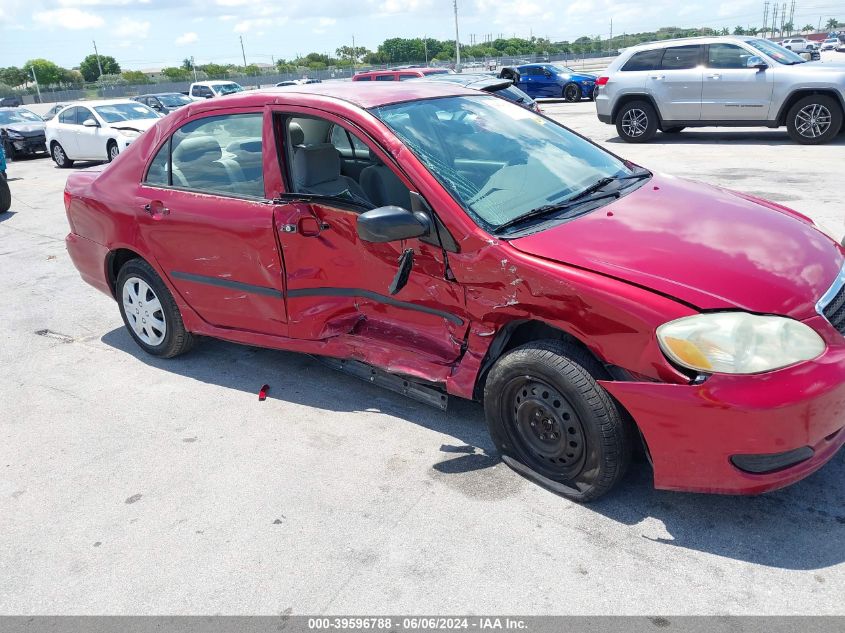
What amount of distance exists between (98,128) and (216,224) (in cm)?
1340

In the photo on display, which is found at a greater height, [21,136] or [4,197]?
[21,136]

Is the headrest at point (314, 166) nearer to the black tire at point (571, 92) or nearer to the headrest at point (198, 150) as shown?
the headrest at point (198, 150)

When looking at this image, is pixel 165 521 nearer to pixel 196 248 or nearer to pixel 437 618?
pixel 437 618

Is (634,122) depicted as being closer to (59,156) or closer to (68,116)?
(68,116)

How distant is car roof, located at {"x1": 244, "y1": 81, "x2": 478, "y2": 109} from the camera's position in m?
3.75

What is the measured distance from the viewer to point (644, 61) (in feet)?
41.7

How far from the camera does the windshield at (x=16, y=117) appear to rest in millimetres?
19719

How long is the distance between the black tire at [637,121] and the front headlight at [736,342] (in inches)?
438

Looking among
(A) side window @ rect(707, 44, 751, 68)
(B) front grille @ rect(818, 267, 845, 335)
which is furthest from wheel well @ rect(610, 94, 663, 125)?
(B) front grille @ rect(818, 267, 845, 335)

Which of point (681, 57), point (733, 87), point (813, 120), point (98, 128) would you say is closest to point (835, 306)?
point (813, 120)

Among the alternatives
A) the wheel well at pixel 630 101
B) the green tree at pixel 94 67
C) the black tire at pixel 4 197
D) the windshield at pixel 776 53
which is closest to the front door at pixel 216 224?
the black tire at pixel 4 197

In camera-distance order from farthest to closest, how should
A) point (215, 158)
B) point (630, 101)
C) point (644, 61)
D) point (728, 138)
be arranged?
point (630, 101) → point (728, 138) → point (644, 61) → point (215, 158)

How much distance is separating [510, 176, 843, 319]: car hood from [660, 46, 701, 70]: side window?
9.89 meters

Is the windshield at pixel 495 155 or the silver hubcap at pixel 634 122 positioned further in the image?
the silver hubcap at pixel 634 122
